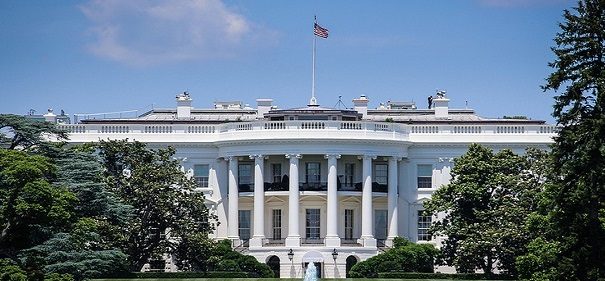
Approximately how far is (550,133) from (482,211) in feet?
48.6

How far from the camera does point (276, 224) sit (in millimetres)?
94688

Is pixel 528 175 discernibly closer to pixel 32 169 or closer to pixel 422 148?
pixel 422 148

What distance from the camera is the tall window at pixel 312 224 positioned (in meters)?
93.7

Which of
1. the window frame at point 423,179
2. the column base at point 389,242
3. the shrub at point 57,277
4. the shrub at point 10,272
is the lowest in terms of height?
the shrub at point 57,277

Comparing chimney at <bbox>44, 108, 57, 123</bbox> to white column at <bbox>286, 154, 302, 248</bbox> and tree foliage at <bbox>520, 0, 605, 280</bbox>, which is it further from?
tree foliage at <bbox>520, 0, 605, 280</bbox>

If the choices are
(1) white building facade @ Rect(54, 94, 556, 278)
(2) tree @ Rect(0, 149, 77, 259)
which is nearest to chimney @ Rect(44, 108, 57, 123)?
(1) white building facade @ Rect(54, 94, 556, 278)

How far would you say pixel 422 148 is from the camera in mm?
95938

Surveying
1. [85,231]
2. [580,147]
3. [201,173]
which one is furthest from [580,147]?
[201,173]

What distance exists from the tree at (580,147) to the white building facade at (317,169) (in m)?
31.5

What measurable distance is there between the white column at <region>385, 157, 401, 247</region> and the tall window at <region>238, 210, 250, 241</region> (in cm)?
840

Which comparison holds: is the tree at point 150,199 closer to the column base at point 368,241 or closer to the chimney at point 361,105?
the column base at point 368,241

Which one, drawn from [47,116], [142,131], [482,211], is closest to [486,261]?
[482,211]

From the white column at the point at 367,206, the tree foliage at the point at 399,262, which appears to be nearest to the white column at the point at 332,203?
the white column at the point at 367,206

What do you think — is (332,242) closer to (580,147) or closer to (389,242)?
(389,242)
